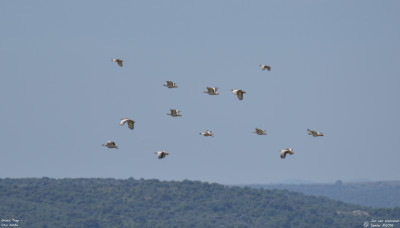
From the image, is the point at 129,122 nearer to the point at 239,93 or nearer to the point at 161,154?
the point at 161,154

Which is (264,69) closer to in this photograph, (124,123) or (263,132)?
(263,132)

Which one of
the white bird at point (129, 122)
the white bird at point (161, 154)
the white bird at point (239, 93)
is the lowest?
the white bird at point (161, 154)

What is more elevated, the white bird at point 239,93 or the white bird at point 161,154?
the white bird at point 239,93

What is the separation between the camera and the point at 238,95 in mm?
74875

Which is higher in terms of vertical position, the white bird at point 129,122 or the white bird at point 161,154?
the white bird at point 129,122

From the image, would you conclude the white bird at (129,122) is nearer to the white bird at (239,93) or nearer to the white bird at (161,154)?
the white bird at (161,154)

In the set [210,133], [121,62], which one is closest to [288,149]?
[210,133]

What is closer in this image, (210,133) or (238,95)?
(238,95)

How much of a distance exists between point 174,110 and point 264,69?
10472mm

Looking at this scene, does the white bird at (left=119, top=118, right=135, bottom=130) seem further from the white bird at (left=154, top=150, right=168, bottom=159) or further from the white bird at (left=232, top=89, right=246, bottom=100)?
the white bird at (left=232, top=89, right=246, bottom=100)

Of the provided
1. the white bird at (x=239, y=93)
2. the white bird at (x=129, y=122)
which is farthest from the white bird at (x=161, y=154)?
the white bird at (x=239, y=93)

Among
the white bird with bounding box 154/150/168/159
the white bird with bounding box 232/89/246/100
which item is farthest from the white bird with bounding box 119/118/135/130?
the white bird with bounding box 232/89/246/100

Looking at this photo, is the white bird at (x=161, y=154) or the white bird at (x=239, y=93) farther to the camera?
the white bird at (x=239, y=93)

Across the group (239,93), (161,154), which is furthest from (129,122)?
(239,93)
